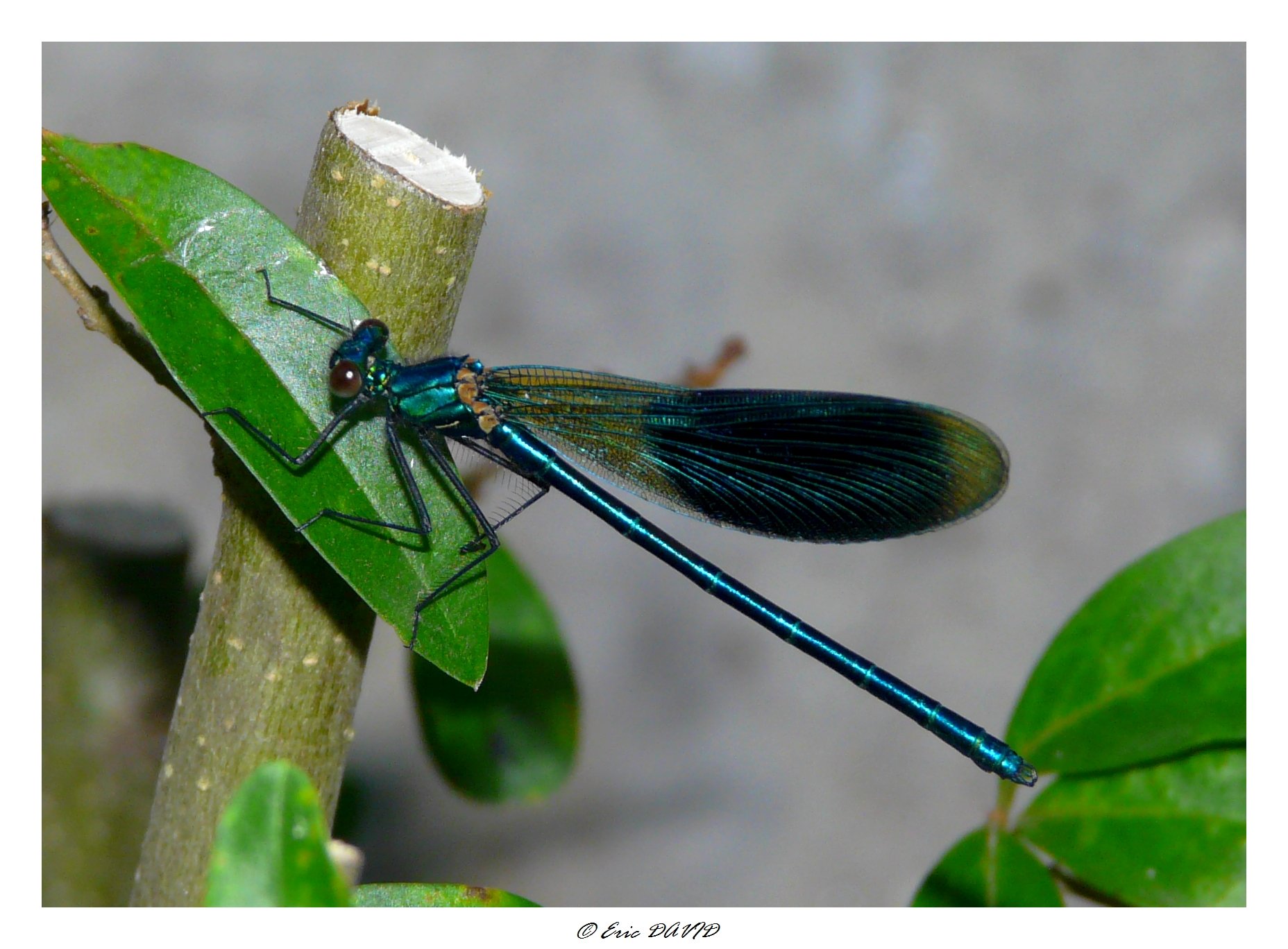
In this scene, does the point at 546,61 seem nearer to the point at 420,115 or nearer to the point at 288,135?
the point at 420,115

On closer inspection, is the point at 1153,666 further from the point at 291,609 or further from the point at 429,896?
the point at 291,609

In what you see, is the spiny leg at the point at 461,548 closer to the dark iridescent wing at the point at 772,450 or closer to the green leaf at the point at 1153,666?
the dark iridescent wing at the point at 772,450

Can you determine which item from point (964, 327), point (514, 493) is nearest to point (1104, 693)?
point (514, 493)

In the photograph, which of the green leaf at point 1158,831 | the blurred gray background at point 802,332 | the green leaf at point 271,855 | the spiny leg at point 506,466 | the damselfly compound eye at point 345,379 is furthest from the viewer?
the blurred gray background at point 802,332

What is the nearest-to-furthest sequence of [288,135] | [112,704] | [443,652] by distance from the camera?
[443,652] < [112,704] < [288,135]

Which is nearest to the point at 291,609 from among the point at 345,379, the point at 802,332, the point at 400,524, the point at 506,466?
the point at 400,524

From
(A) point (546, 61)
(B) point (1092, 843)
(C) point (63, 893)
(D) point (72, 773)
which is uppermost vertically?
(A) point (546, 61)

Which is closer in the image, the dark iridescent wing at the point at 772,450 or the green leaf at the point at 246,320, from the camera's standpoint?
the green leaf at the point at 246,320

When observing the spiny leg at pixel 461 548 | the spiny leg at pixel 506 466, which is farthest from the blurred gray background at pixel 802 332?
the spiny leg at pixel 461 548
